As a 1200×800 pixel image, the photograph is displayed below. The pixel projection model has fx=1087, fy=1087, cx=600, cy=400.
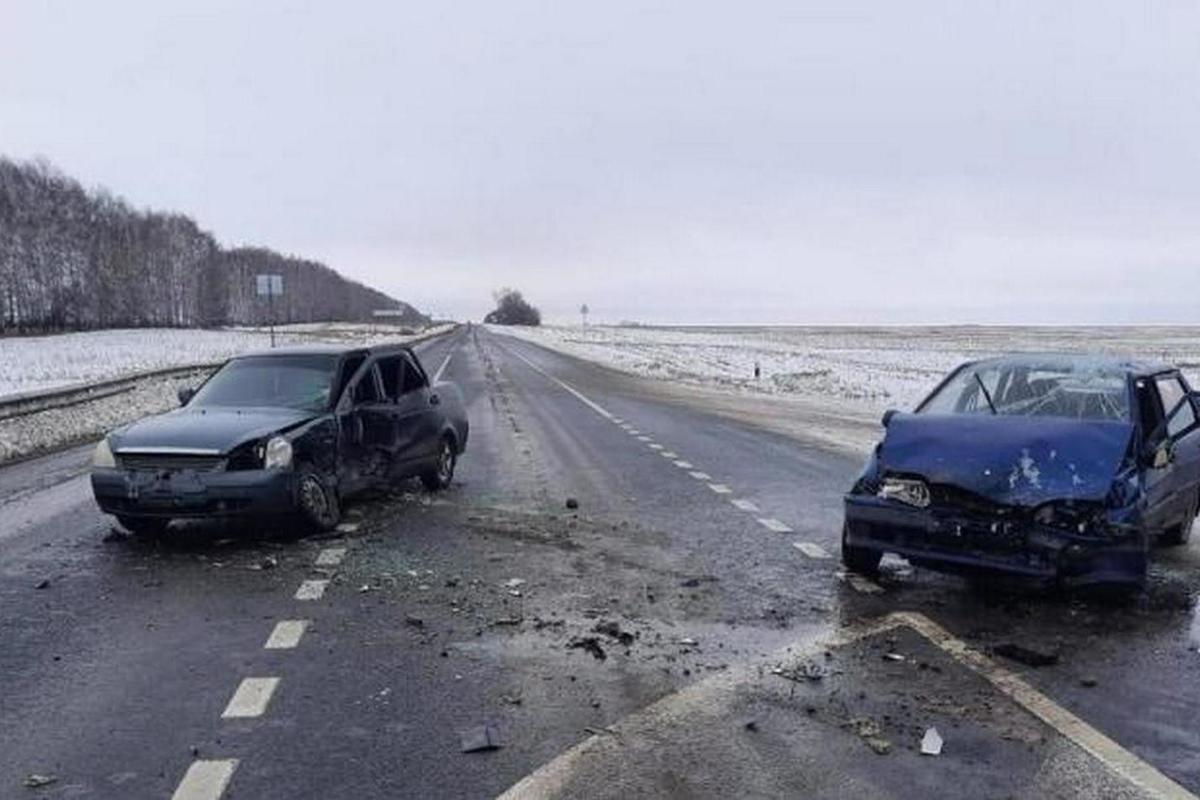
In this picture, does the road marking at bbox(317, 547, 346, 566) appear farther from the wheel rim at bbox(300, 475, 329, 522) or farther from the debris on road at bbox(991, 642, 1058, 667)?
the debris on road at bbox(991, 642, 1058, 667)

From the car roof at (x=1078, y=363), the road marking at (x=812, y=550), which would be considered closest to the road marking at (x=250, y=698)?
the road marking at (x=812, y=550)

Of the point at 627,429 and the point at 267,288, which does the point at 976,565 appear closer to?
the point at 627,429

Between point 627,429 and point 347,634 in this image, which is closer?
point 347,634

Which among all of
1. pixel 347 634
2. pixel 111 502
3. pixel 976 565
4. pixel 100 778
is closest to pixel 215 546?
pixel 111 502

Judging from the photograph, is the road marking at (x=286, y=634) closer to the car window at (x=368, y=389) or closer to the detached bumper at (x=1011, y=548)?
the detached bumper at (x=1011, y=548)

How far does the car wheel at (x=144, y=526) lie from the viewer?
918cm

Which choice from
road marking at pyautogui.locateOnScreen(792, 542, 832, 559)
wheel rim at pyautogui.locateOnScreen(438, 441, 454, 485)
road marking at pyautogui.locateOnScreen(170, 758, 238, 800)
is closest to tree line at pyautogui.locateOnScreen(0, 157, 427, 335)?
wheel rim at pyautogui.locateOnScreen(438, 441, 454, 485)

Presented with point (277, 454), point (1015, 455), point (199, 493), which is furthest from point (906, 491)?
point (199, 493)

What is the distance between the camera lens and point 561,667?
5.75 m

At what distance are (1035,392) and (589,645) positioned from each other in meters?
4.26

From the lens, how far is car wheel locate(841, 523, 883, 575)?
7.73 metres

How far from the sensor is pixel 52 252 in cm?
10025

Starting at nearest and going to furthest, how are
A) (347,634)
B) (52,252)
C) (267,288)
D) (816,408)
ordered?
(347,634)
(816,408)
(267,288)
(52,252)

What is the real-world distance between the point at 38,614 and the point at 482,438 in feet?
35.6
